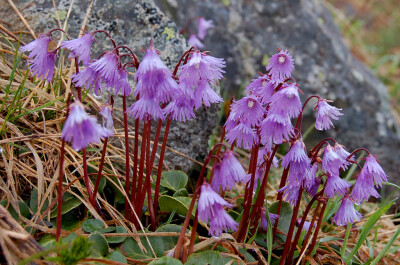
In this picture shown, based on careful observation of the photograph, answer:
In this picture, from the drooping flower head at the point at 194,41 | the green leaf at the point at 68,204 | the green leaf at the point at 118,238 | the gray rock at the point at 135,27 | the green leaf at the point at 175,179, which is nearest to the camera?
the green leaf at the point at 118,238

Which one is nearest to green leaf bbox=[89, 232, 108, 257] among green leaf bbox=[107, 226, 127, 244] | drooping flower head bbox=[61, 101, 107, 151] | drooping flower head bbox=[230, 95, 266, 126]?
green leaf bbox=[107, 226, 127, 244]

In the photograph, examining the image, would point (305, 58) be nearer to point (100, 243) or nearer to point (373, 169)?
point (373, 169)

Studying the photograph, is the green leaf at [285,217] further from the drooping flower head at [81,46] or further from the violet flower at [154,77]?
the drooping flower head at [81,46]

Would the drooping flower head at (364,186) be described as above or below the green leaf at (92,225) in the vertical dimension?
above

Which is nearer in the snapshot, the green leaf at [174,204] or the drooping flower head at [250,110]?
the drooping flower head at [250,110]

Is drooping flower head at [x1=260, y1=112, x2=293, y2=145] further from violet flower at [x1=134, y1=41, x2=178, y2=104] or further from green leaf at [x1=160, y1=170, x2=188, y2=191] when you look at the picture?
green leaf at [x1=160, y1=170, x2=188, y2=191]

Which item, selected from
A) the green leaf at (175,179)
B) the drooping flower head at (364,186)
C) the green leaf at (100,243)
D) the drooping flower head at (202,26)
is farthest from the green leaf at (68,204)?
the drooping flower head at (202,26)

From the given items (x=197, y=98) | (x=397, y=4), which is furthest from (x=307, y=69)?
(x=397, y=4)
